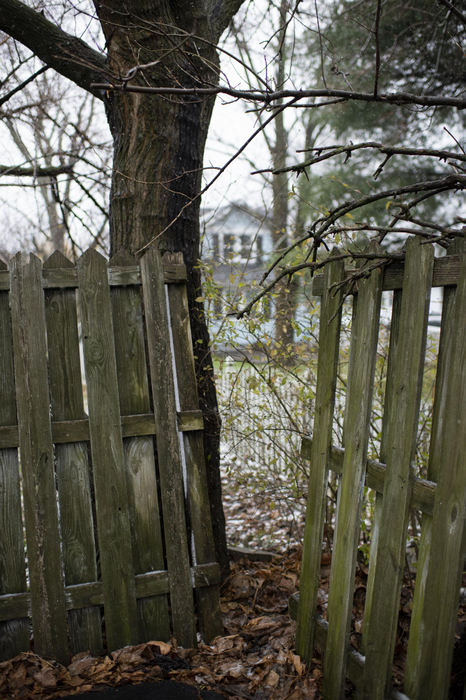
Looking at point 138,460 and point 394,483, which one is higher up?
point 394,483

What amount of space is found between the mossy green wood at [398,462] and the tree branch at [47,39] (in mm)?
2497

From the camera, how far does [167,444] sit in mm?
3031

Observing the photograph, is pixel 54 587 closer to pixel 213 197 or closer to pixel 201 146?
pixel 201 146

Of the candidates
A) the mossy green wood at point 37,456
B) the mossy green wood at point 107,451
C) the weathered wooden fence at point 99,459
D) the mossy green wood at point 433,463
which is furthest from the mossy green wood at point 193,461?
the mossy green wood at point 433,463

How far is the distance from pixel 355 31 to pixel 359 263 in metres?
8.77

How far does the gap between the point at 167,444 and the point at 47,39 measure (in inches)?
106

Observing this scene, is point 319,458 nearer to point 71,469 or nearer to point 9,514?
point 71,469

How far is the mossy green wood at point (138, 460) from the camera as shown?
304cm

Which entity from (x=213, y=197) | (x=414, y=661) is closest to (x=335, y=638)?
(x=414, y=661)

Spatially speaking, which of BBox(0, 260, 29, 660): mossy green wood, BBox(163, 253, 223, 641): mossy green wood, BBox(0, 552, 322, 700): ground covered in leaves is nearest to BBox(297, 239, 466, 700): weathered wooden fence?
BBox(0, 552, 322, 700): ground covered in leaves

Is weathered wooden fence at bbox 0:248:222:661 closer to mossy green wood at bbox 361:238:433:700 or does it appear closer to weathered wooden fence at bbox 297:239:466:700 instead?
weathered wooden fence at bbox 297:239:466:700

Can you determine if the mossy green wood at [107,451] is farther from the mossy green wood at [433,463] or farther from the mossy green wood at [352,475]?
the mossy green wood at [433,463]

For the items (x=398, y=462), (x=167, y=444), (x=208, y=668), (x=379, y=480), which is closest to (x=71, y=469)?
(x=167, y=444)

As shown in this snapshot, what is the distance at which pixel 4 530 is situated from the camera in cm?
301
